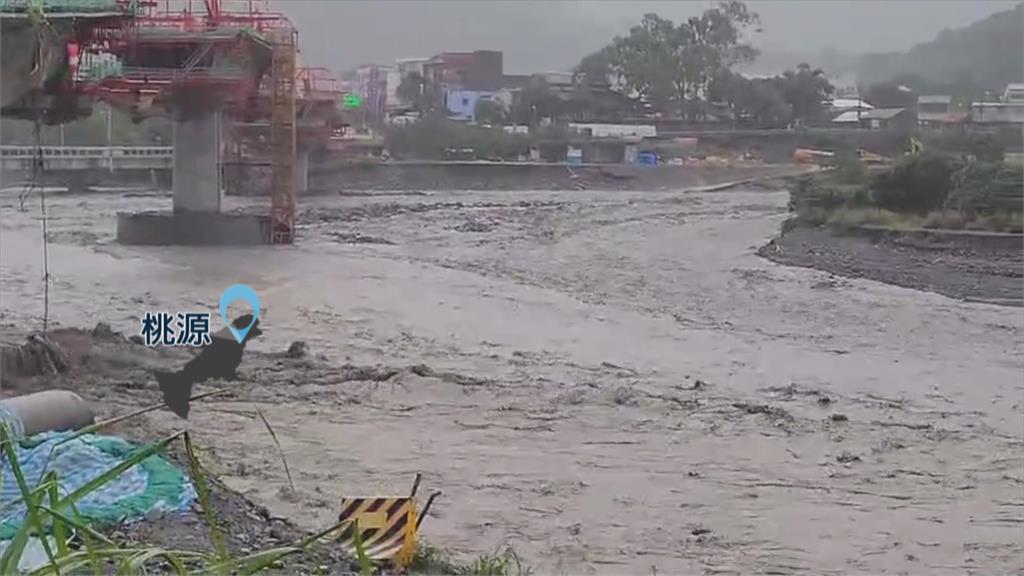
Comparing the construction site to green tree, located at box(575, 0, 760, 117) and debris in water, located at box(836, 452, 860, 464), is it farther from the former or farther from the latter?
green tree, located at box(575, 0, 760, 117)

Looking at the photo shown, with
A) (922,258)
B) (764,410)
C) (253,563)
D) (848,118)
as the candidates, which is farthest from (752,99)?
(253,563)

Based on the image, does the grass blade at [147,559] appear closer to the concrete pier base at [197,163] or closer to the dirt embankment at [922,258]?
the concrete pier base at [197,163]

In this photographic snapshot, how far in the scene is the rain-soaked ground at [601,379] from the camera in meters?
3.95

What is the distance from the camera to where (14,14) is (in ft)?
10.5

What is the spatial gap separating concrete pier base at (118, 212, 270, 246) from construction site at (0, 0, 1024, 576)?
13 mm

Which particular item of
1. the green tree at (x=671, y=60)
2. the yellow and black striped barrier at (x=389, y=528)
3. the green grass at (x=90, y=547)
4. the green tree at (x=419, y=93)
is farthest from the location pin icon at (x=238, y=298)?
the green grass at (x=90, y=547)

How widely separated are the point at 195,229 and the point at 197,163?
1.54ft

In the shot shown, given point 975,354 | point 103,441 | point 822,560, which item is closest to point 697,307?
point 975,354

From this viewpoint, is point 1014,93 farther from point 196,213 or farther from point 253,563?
point 253,563

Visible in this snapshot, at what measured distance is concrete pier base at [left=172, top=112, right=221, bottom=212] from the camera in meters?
4.29

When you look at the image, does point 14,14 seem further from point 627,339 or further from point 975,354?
point 975,354

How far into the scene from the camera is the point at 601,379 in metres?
5.24

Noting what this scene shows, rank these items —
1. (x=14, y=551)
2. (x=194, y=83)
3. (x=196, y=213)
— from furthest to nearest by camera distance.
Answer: (x=196, y=213)
(x=194, y=83)
(x=14, y=551)

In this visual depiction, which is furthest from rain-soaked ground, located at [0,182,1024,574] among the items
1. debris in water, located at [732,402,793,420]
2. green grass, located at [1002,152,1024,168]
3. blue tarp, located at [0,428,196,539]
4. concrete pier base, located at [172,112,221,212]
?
green grass, located at [1002,152,1024,168]
